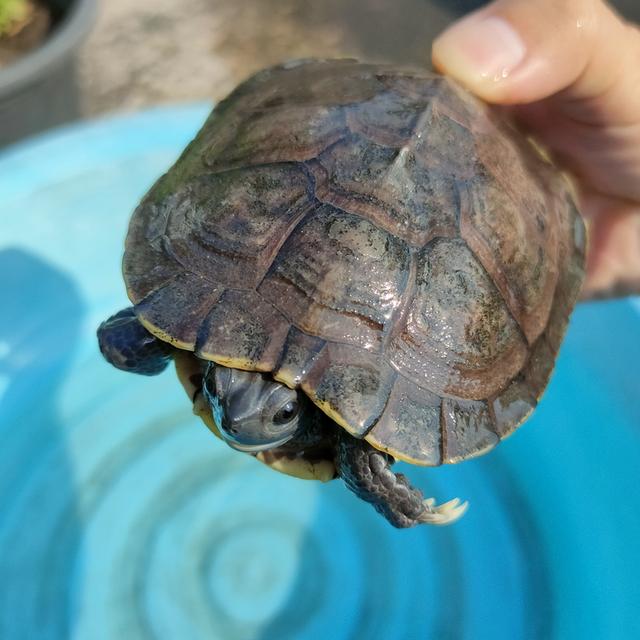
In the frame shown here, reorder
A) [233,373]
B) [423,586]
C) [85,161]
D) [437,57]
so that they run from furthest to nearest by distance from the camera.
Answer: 1. [85,161]
2. [423,586]
3. [437,57]
4. [233,373]

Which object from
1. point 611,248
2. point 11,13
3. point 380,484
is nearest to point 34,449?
point 380,484

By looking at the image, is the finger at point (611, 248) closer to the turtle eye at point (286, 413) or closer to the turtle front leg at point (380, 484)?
the turtle front leg at point (380, 484)

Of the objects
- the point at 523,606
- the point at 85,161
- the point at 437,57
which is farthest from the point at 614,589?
the point at 85,161

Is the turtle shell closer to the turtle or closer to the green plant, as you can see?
the turtle

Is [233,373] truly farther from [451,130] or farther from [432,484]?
[432,484]

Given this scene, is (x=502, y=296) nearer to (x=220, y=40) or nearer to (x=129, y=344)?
(x=129, y=344)
